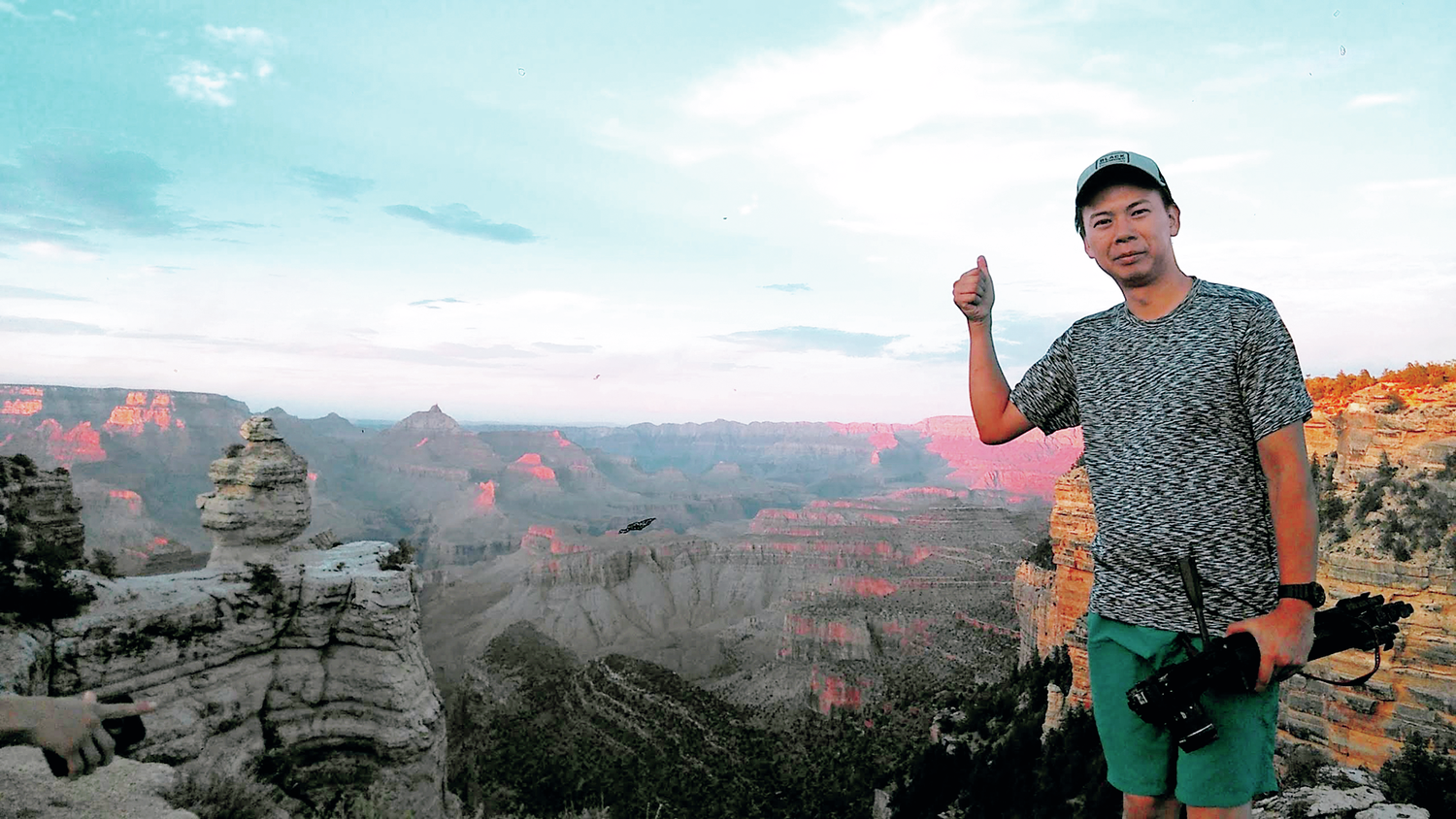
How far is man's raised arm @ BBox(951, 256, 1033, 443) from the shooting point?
2.83 meters

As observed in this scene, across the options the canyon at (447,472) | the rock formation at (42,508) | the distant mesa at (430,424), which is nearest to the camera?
the rock formation at (42,508)

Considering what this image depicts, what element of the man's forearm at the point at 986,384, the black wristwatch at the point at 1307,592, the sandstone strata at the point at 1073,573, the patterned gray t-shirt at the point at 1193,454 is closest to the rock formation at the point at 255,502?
the man's forearm at the point at 986,384

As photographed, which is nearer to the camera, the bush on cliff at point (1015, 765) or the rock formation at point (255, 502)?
the bush on cliff at point (1015, 765)

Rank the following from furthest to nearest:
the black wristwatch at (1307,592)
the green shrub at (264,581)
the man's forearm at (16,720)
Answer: the green shrub at (264,581)
the man's forearm at (16,720)
the black wristwatch at (1307,592)

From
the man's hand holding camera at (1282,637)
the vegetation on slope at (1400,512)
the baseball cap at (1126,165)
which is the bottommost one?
the vegetation on slope at (1400,512)

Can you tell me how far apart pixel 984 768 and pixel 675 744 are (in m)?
14.6

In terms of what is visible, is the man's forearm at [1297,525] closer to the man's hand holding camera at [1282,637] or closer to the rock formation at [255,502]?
the man's hand holding camera at [1282,637]

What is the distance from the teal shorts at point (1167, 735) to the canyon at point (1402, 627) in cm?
653

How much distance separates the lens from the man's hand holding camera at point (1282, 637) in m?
1.94

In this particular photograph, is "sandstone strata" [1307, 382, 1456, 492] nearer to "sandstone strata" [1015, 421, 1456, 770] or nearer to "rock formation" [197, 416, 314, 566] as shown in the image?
"sandstone strata" [1015, 421, 1456, 770]

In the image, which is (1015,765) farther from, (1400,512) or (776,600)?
(776,600)

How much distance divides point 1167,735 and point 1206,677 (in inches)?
17.8

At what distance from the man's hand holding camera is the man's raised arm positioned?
3.45 ft

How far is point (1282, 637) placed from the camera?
1.95 meters
